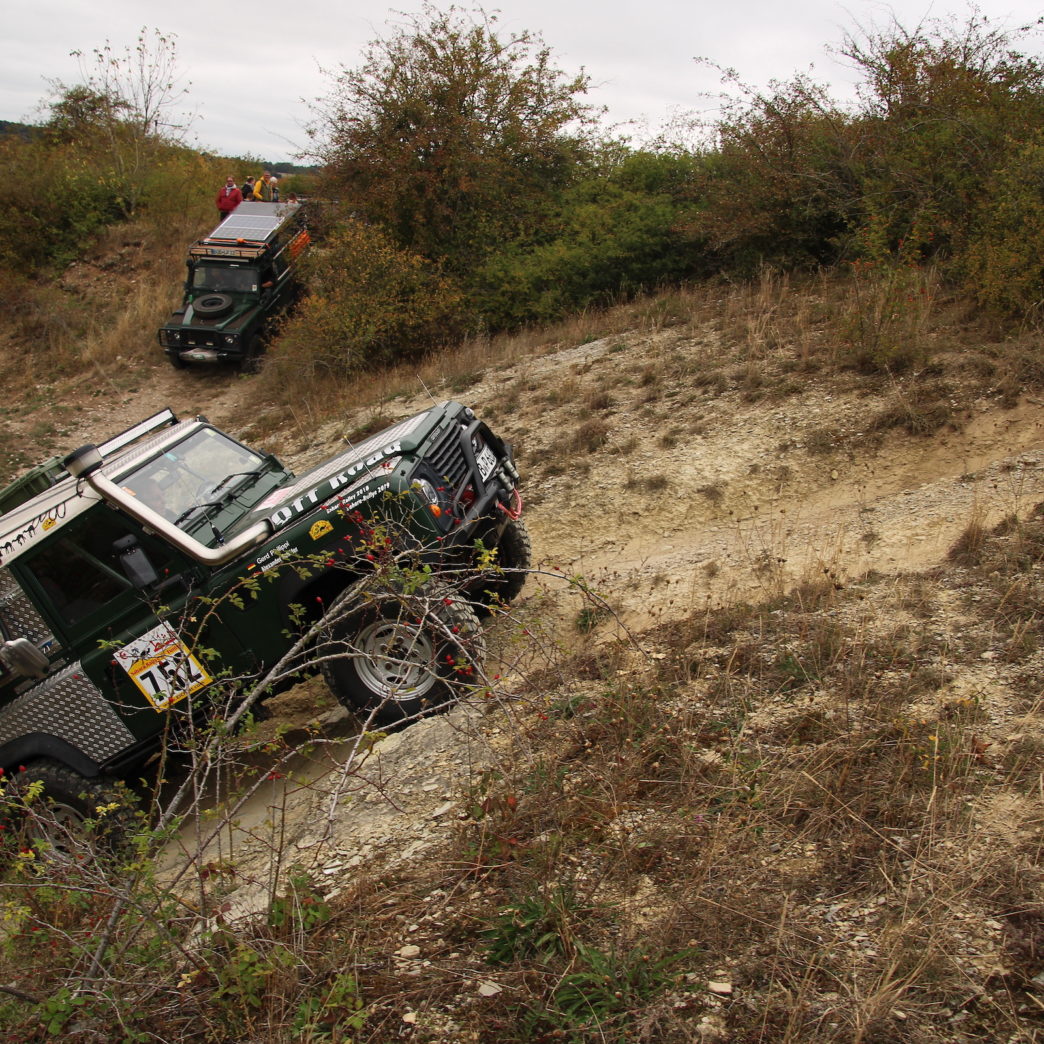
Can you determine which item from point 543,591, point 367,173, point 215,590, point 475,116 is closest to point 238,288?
point 367,173

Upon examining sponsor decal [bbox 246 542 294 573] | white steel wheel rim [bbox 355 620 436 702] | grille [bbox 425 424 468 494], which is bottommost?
white steel wheel rim [bbox 355 620 436 702]

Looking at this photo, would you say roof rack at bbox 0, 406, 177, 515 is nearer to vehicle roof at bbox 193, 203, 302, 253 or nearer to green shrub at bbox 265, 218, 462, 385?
green shrub at bbox 265, 218, 462, 385

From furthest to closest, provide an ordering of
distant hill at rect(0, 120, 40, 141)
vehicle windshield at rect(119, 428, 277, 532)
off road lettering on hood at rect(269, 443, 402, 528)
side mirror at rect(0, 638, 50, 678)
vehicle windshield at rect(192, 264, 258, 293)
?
distant hill at rect(0, 120, 40, 141) → vehicle windshield at rect(192, 264, 258, 293) → vehicle windshield at rect(119, 428, 277, 532) → off road lettering on hood at rect(269, 443, 402, 528) → side mirror at rect(0, 638, 50, 678)

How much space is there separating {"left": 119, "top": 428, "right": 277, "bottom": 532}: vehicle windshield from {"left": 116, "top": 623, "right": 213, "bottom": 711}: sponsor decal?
2.06 feet

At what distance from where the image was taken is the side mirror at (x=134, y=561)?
4.54 meters

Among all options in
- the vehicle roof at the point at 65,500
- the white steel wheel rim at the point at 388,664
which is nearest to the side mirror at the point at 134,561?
the vehicle roof at the point at 65,500

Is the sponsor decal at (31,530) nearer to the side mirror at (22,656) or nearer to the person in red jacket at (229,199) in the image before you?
the side mirror at (22,656)

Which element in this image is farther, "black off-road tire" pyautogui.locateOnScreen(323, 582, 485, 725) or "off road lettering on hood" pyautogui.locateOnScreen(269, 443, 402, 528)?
"off road lettering on hood" pyautogui.locateOnScreen(269, 443, 402, 528)

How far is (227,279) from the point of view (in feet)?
51.1

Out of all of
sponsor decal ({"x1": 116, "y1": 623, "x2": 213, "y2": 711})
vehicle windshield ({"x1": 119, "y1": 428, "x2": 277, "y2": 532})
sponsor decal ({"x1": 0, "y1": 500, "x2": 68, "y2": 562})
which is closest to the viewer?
sponsor decal ({"x1": 0, "y1": 500, "x2": 68, "y2": 562})

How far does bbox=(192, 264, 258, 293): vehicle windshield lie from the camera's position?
51.0ft

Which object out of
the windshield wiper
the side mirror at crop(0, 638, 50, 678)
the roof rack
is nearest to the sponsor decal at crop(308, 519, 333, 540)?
the windshield wiper

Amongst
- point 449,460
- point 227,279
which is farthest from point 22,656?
point 227,279

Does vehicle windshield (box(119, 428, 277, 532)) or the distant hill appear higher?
the distant hill
